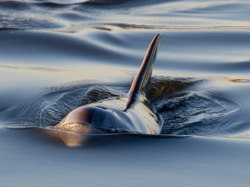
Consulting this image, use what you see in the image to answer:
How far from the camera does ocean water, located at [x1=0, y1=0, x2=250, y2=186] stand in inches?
114

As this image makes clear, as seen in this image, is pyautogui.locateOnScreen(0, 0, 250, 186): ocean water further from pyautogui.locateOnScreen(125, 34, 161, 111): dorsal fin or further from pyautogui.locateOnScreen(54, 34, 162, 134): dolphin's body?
pyautogui.locateOnScreen(125, 34, 161, 111): dorsal fin

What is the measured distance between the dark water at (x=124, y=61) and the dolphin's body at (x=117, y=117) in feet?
1.33

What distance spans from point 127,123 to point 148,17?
9.06 meters

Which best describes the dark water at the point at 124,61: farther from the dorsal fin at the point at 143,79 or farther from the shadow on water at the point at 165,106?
the dorsal fin at the point at 143,79

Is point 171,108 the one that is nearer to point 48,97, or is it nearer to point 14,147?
point 48,97

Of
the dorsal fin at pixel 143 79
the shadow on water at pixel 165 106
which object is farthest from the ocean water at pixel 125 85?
the dorsal fin at pixel 143 79

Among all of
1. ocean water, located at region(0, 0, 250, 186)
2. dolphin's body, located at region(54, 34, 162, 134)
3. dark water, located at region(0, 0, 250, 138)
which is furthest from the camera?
dark water, located at region(0, 0, 250, 138)

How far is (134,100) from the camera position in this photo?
438cm

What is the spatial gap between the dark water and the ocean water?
2 cm

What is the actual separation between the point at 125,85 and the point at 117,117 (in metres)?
2.83

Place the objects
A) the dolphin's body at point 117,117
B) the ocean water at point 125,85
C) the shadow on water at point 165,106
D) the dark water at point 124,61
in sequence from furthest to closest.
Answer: the dark water at point 124,61, the shadow on water at point 165,106, the dolphin's body at point 117,117, the ocean water at point 125,85

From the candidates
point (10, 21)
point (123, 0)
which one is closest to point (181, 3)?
point (123, 0)

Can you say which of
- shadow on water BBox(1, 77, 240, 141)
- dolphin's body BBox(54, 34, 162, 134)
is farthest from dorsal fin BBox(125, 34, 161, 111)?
shadow on water BBox(1, 77, 240, 141)

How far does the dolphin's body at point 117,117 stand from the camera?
321 centimetres
